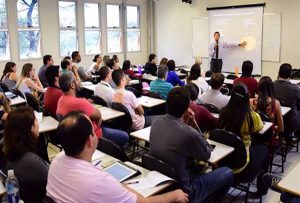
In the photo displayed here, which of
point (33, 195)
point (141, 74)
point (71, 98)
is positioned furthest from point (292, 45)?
point (33, 195)

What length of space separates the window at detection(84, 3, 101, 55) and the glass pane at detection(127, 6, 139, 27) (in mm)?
1323

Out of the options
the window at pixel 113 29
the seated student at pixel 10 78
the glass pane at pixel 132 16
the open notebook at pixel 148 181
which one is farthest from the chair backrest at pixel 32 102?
the glass pane at pixel 132 16

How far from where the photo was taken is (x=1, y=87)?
5.78 m

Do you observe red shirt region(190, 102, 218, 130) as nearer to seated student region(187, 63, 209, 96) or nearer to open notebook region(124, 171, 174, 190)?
open notebook region(124, 171, 174, 190)

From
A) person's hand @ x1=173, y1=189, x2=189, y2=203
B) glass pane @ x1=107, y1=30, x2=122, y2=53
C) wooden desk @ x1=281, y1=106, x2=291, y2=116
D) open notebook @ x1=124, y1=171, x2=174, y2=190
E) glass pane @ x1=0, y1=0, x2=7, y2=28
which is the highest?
glass pane @ x1=0, y1=0, x2=7, y2=28

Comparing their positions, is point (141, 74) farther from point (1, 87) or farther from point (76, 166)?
point (76, 166)

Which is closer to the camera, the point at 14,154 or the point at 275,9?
the point at 14,154

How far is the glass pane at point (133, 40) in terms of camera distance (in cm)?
1124

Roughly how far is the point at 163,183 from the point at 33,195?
90 centimetres

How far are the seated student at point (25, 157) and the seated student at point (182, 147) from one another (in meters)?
0.90

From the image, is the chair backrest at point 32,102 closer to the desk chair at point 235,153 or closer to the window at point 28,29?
the desk chair at point 235,153

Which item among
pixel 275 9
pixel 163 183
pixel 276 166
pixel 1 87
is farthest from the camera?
pixel 275 9

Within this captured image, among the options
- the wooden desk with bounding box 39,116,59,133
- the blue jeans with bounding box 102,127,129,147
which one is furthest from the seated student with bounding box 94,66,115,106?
the wooden desk with bounding box 39,116,59,133

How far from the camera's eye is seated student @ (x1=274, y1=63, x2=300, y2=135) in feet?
14.0
